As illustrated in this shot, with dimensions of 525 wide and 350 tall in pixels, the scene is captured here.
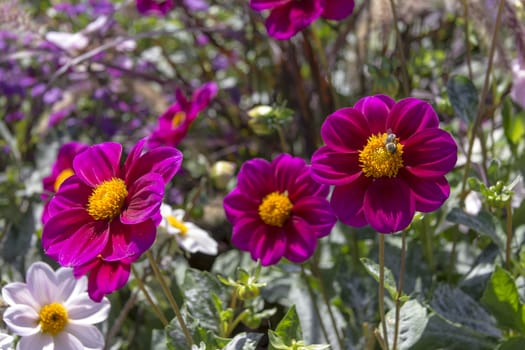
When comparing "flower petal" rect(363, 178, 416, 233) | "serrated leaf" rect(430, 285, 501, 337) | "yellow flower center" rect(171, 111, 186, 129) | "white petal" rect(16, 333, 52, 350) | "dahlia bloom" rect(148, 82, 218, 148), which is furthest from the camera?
"yellow flower center" rect(171, 111, 186, 129)

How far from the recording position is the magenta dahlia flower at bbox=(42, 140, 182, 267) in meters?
0.61

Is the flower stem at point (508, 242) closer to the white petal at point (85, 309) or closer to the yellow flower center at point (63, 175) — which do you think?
the white petal at point (85, 309)

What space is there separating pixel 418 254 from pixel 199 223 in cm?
42

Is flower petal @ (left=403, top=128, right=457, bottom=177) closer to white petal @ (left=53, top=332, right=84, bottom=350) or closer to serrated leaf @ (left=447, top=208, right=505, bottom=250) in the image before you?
serrated leaf @ (left=447, top=208, right=505, bottom=250)

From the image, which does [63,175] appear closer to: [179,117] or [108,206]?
[179,117]

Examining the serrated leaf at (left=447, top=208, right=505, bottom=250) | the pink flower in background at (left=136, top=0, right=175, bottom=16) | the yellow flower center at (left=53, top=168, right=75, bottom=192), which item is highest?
the pink flower in background at (left=136, top=0, right=175, bottom=16)

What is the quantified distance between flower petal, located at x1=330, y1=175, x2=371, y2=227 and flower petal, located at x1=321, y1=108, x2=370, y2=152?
4 centimetres

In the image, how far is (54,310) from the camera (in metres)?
0.74

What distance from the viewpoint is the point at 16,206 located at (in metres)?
1.20

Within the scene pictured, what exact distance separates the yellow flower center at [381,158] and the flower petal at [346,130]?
1 centimetres

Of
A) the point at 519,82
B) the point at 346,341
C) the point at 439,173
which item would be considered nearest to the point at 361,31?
the point at 519,82

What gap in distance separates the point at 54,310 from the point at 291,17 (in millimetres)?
379

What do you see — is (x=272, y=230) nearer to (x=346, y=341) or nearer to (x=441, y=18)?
(x=346, y=341)

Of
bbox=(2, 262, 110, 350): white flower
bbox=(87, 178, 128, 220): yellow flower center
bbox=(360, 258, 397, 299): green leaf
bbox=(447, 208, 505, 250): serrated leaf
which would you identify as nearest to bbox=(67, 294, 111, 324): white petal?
bbox=(2, 262, 110, 350): white flower
